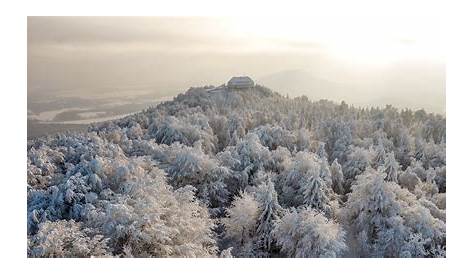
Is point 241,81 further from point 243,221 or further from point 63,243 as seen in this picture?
point 63,243

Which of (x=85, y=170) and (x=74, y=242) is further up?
(x=85, y=170)

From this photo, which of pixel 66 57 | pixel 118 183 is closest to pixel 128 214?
pixel 118 183

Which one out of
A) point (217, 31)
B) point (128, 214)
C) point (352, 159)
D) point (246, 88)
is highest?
point (217, 31)

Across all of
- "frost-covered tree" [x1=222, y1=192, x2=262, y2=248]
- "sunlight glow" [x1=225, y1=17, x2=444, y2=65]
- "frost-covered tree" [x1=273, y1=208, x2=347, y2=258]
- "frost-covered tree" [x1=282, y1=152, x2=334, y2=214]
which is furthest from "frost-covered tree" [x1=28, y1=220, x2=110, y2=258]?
"sunlight glow" [x1=225, y1=17, x2=444, y2=65]

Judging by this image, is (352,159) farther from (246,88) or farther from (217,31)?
(217,31)

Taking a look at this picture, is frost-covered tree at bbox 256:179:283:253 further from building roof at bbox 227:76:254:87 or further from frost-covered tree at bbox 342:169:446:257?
building roof at bbox 227:76:254:87

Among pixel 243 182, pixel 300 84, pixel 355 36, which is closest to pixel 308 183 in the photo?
pixel 243 182
